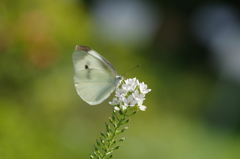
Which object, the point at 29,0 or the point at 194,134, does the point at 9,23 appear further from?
the point at 194,134

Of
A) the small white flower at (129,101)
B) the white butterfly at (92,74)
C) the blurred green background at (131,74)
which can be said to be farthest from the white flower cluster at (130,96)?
the blurred green background at (131,74)

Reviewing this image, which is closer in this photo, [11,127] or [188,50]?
[11,127]

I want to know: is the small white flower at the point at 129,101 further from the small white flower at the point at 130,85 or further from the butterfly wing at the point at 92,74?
the butterfly wing at the point at 92,74

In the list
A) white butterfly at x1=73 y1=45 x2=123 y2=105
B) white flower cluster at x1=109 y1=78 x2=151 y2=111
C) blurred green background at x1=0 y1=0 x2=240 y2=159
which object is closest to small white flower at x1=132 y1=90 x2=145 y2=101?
white flower cluster at x1=109 y1=78 x2=151 y2=111

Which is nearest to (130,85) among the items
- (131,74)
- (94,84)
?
(94,84)

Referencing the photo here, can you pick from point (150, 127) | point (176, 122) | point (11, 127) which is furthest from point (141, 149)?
point (11, 127)

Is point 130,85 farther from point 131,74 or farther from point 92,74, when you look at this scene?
point 131,74

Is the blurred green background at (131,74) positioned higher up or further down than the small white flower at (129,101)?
higher up

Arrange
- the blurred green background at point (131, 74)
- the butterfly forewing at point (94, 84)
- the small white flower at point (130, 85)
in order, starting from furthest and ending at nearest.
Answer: the blurred green background at point (131, 74) → the butterfly forewing at point (94, 84) → the small white flower at point (130, 85)
